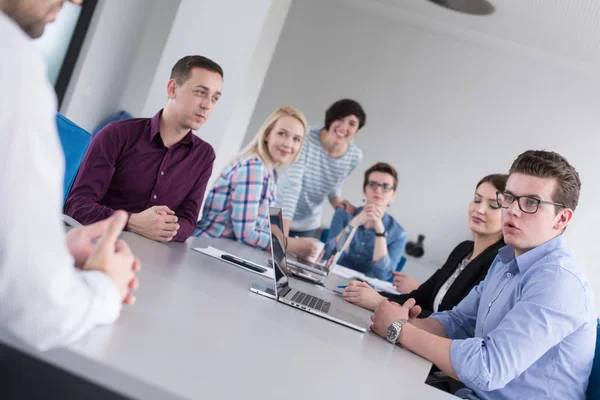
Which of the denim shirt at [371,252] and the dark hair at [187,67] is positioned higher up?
the dark hair at [187,67]

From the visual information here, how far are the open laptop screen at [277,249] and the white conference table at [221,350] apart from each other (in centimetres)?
11

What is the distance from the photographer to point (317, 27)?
7.74 meters

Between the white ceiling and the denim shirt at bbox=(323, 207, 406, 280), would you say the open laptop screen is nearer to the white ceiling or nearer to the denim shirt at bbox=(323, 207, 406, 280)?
the denim shirt at bbox=(323, 207, 406, 280)

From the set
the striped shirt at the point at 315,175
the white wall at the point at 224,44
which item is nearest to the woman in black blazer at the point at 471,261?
the striped shirt at the point at 315,175

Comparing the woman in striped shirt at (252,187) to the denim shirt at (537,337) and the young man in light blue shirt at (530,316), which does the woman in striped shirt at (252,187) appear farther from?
the denim shirt at (537,337)

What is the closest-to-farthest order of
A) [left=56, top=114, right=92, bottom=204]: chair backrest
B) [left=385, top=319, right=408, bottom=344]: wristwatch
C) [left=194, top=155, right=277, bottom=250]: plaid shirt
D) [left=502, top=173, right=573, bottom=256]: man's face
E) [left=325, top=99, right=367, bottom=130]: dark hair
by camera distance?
1. [left=385, top=319, right=408, bottom=344]: wristwatch
2. [left=502, top=173, right=573, bottom=256]: man's face
3. [left=56, top=114, right=92, bottom=204]: chair backrest
4. [left=194, top=155, right=277, bottom=250]: plaid shirt
5. [left=325, top=99, right=367, bottom=130]: dark hair

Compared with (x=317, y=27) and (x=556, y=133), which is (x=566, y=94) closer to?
(x=556, y=133)

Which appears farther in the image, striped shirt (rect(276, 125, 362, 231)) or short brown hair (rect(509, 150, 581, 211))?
striped shirt (rect(276, 125, 362, 231))

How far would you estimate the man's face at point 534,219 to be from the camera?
2045 mm

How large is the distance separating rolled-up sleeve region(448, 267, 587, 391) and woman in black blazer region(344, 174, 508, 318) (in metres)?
1.04

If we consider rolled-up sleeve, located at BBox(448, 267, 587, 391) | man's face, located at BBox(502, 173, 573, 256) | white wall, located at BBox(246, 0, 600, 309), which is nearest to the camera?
rolled-up sleeve, located at BBox(448, 267, 587, 391)

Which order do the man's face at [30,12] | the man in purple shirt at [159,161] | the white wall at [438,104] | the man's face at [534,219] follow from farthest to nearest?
the white wall at [438,104], the man in purple shirt at [159,161], the man's face at [534,219], the man's face at [30,12]

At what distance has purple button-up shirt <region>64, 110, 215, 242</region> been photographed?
8.19 feet

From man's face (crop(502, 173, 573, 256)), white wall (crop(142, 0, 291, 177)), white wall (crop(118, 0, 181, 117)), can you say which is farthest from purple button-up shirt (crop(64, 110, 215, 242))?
white wall (crop(118, 0, 181, 117))
